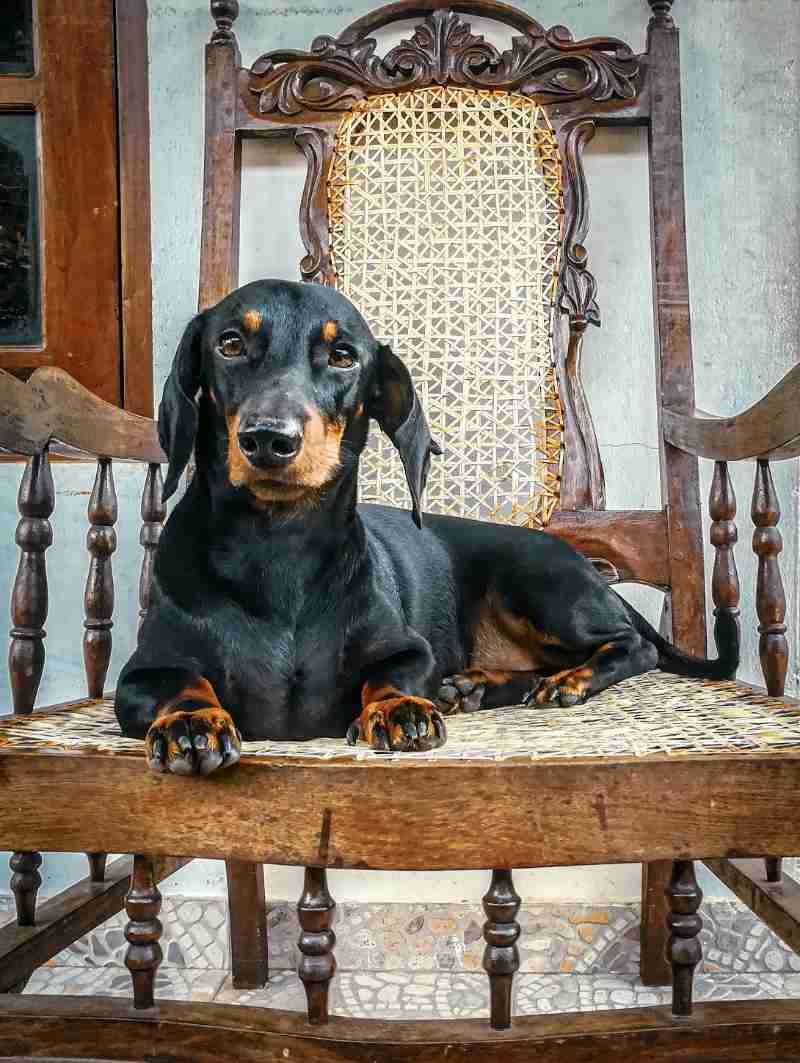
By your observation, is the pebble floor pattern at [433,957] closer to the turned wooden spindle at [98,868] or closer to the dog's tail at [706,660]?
the turned wooden spindle at [98,868]

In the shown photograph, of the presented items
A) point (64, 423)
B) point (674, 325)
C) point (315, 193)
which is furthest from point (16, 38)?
point (674, 325)

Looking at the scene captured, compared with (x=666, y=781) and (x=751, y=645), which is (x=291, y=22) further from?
(x=666, y=781)

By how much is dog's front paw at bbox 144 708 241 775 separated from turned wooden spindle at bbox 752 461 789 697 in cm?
66

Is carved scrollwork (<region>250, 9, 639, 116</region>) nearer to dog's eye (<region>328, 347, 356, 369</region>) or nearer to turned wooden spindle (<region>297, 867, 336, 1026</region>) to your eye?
dog's eye (<region>328, 347, 356, 369</region>)

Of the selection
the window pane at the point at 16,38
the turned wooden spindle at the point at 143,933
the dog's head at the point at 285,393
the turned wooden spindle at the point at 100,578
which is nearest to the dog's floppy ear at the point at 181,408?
the dog's head at the point at 285,393

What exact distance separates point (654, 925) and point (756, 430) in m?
0.85

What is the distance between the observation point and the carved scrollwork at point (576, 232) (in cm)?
159

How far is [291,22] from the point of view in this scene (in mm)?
1809

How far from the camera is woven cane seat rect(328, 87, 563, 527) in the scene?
158cm

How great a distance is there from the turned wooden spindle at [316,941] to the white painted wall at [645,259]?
2.84 ft

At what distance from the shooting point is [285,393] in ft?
3.13

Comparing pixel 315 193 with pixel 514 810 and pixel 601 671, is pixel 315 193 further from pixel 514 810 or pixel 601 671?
pixel 514 810

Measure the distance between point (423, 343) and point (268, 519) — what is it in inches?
25.5

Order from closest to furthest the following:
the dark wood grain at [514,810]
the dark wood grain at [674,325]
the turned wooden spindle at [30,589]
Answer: the dark wood grain at [514,810] → the turned wooden spindle at [30,589] → the dark wood grain at [674,325]
